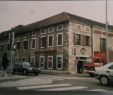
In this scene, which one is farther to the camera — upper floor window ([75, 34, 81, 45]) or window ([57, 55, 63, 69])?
upper floor window ([75, 34, 81, 45])

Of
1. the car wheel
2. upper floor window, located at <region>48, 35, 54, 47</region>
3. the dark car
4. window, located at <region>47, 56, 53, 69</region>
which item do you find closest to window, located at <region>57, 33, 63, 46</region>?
upper floor window, located at <region>48, 35, 54, 47</region>

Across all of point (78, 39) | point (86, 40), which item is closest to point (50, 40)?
point (78, 39)

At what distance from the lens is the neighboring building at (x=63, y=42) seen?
3485 centimetres

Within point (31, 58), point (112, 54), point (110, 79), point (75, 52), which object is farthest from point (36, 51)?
point (110, 79)

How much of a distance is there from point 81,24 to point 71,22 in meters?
2.35

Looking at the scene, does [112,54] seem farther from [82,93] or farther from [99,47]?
[82,93]

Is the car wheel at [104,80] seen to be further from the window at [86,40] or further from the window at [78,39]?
the window at [86,40]


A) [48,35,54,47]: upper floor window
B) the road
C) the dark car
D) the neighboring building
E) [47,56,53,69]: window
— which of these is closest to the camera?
the road

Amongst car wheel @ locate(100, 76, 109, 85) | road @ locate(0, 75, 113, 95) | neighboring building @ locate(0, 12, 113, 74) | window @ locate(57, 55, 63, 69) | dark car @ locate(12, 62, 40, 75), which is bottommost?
road @ locate(0, 75, 113, 95)

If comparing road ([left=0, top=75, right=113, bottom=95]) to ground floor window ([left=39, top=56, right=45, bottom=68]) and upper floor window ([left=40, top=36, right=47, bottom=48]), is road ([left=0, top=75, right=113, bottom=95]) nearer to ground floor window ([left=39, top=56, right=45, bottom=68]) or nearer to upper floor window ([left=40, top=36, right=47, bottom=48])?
ground floor window ([left=39, top=56, right=45, bottom=68])

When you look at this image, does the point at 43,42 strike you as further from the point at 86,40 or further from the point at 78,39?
the point at 86,40

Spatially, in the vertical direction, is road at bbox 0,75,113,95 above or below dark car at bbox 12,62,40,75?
below

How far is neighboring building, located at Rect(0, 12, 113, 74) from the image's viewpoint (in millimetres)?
34850

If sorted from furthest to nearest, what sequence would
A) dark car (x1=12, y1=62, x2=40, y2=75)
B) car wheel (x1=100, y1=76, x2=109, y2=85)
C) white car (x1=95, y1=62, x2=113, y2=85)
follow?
1. dark car (x1=12, y1=62, x2=40, y2=75)
2. car wheel (x1=100, y1=76, x2=109, y2=85)
3. white car (x1=95, y1=62, x2=113, y2=85)
